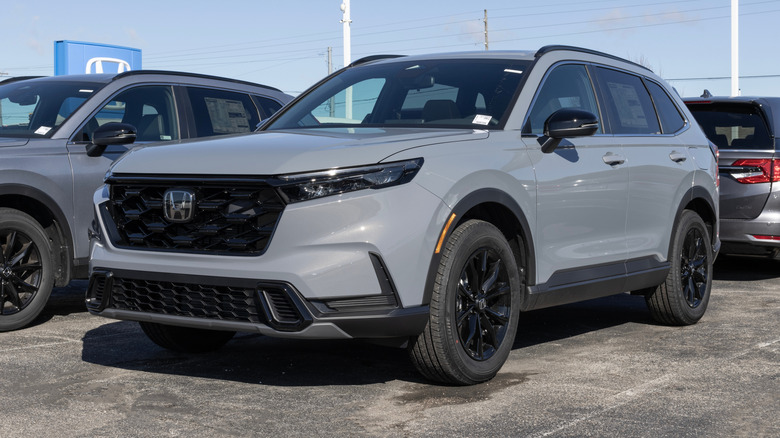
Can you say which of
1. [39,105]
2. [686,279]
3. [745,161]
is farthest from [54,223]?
[745,161]

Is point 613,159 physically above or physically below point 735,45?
below

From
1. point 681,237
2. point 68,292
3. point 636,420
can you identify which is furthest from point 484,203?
point 68,292

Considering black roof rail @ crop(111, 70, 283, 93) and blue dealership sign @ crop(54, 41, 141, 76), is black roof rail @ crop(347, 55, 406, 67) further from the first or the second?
blue dealership sign @ crop(54, 41, 141, 76)

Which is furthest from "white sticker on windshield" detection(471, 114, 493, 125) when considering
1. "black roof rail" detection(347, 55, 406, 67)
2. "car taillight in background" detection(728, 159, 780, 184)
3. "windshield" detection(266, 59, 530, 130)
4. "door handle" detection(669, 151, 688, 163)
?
"car taillight in background" detection(728, 159, 780, 184)

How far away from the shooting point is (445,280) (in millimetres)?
5094

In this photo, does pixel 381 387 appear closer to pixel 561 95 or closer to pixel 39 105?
pixel 561 95

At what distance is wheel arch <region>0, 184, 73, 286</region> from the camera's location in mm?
7297

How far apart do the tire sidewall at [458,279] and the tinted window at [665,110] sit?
2.49m

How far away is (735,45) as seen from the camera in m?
27.5

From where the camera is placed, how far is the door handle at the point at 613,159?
21.4 ft

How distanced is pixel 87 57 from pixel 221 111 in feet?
40.3

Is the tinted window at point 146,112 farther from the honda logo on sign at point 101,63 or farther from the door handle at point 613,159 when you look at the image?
the honda logo on sign at point 101,63

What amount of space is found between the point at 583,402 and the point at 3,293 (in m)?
4.12

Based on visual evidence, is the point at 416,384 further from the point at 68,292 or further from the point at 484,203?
the point at 68,292
